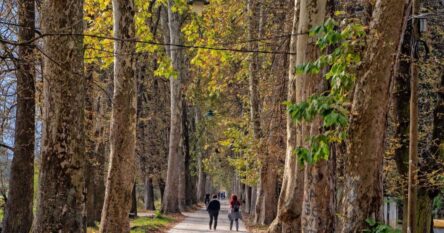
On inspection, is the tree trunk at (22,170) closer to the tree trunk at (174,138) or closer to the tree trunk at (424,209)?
the tree trunk at (424,209)

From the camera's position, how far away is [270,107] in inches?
881

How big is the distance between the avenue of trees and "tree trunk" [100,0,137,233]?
25 mm

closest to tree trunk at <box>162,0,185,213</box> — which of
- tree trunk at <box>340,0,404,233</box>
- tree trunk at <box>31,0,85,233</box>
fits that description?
tree trunk at <box>31,0,85,233</box>

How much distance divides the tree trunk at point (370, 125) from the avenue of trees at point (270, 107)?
0.05 ft

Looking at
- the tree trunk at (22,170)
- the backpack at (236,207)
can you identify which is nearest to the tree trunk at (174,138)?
the backpack at (236,207)

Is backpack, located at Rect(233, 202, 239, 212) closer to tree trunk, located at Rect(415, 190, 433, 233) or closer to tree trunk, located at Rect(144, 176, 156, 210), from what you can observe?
tree trunk, located at Rect(415, 190, 433, 233)

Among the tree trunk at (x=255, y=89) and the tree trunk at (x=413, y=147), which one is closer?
the tree trunk at (x=413, y=147)

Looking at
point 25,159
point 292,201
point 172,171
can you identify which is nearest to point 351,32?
point 292,201

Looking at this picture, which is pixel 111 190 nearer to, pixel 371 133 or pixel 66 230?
pixel 66 230

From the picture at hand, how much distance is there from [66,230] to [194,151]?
132 ft

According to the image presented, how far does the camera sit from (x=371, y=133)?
807 cm

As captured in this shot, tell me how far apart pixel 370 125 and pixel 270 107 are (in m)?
14.3

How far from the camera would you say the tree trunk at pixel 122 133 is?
1258cm

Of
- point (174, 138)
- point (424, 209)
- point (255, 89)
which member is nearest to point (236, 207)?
point (255, 89)
